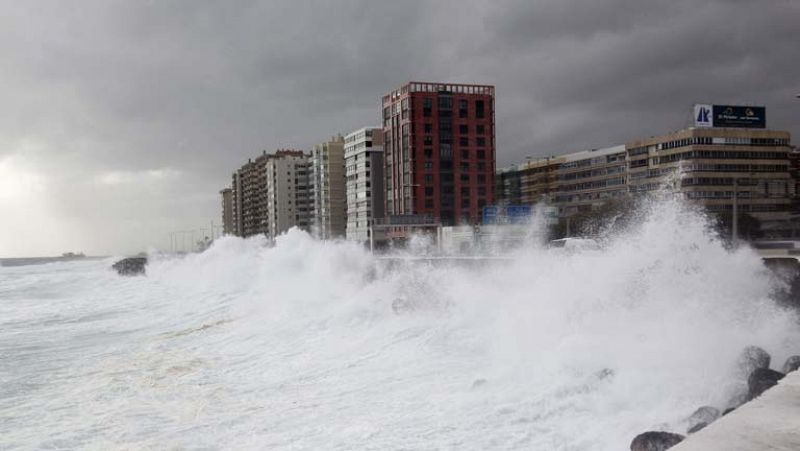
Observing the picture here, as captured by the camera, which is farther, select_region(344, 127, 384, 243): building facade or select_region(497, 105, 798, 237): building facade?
select_region(344, 127, 384, 243): building facade

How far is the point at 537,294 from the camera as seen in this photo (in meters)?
18.5

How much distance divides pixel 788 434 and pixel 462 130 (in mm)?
82605

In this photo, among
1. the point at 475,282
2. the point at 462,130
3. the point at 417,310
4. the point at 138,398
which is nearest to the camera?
the point at 138,398

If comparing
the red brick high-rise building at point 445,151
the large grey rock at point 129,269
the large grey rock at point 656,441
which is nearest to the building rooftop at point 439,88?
the red brick high-rise building at point 445,151

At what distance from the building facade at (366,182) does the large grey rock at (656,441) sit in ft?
309

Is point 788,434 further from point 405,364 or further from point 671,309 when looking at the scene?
point 405,364

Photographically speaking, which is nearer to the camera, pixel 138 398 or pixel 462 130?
pixel 138 398

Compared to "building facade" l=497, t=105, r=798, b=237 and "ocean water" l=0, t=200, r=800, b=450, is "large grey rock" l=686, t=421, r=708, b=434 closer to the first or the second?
"ocean water" l=0, t=200, r=800, b=450

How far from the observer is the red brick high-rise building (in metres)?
86.1

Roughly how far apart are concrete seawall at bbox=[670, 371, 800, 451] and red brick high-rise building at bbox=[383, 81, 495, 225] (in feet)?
253

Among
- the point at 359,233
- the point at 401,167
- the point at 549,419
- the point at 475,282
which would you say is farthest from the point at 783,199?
the point at 549,419

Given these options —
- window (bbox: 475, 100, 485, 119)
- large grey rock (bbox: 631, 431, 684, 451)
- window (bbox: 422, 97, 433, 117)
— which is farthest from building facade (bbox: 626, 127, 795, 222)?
large grey rock (bbox: 631, 431, 684, 451)

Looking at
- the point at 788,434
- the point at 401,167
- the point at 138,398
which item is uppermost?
the point at 401,167

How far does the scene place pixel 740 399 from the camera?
31.8 feet
